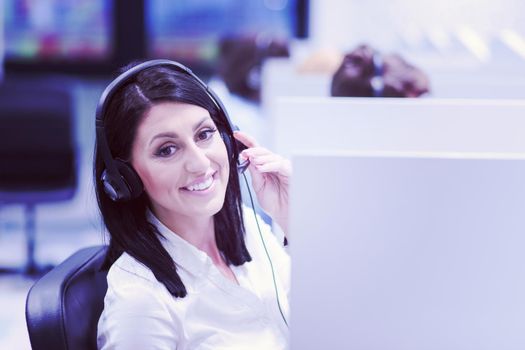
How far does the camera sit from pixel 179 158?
1.12 meters

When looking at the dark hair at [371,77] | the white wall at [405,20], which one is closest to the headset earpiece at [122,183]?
the dark hair at [371,77]

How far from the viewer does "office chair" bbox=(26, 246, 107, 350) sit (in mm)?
1048

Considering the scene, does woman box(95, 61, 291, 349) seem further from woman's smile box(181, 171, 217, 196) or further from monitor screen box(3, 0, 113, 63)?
monitor screen box(3, 0, 113, 63)

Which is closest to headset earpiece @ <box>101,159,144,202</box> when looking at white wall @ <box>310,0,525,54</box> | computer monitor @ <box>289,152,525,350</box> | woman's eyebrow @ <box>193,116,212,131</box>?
woman's eyebrow @ <box>193,116,212,131</box>

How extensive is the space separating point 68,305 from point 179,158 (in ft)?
0.81

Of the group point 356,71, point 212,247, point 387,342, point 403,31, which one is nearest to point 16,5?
point 403,31

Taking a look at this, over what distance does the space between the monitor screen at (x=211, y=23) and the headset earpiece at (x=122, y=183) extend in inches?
200

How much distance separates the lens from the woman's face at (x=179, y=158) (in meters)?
1.11

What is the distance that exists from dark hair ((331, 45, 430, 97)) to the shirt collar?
32.3 inches

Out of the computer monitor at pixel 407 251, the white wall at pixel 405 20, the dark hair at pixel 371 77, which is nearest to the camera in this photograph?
the computer monitor at pixel 407 251

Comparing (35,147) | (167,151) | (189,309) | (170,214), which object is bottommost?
(35,147)

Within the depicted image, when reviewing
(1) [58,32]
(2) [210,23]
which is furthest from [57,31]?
(2) [210,23]

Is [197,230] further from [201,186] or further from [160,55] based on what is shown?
[160,55]

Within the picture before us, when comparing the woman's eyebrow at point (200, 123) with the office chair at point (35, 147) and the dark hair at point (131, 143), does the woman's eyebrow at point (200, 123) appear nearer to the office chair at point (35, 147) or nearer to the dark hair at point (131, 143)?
the dark hair at point (131, 143)
